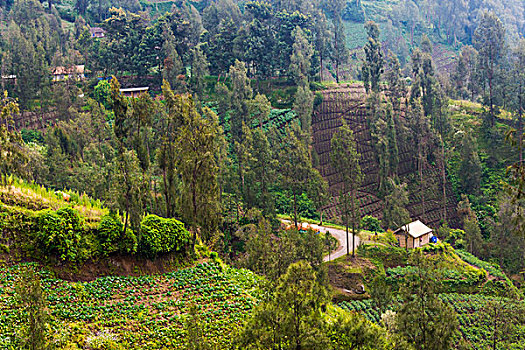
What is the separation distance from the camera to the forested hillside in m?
20.1

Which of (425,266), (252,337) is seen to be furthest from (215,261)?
(252,337)

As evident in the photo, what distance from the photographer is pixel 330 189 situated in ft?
185

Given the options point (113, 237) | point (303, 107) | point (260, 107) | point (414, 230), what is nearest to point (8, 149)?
point (113, 237)

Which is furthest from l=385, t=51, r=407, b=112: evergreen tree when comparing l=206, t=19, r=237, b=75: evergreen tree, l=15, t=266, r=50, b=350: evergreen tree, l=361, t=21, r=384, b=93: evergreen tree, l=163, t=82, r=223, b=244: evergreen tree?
l=15, t=266, r=50, b=350: evergreen tree

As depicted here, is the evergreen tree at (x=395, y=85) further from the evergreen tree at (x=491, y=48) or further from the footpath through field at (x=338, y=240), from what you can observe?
the footpath through field at (x=338, y=240)

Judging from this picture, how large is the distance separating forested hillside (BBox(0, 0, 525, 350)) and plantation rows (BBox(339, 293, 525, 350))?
0.18 metres

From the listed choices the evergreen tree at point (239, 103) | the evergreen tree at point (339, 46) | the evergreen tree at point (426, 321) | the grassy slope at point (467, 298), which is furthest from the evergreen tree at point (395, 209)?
the evergreen tree at point (426, 321)

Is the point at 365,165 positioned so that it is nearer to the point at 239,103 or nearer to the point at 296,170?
the point at 296,170

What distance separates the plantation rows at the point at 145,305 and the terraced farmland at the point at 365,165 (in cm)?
2971

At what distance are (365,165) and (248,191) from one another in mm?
18946

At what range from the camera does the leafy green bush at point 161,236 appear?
25094 millimetres

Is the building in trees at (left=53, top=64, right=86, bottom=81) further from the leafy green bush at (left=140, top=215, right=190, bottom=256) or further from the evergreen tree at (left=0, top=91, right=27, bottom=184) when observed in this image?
the leafy green bush at (left=140, top=215, right=190, bottom=256)

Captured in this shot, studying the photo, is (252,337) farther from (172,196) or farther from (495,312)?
(495,312)

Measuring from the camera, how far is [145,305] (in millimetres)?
22906
